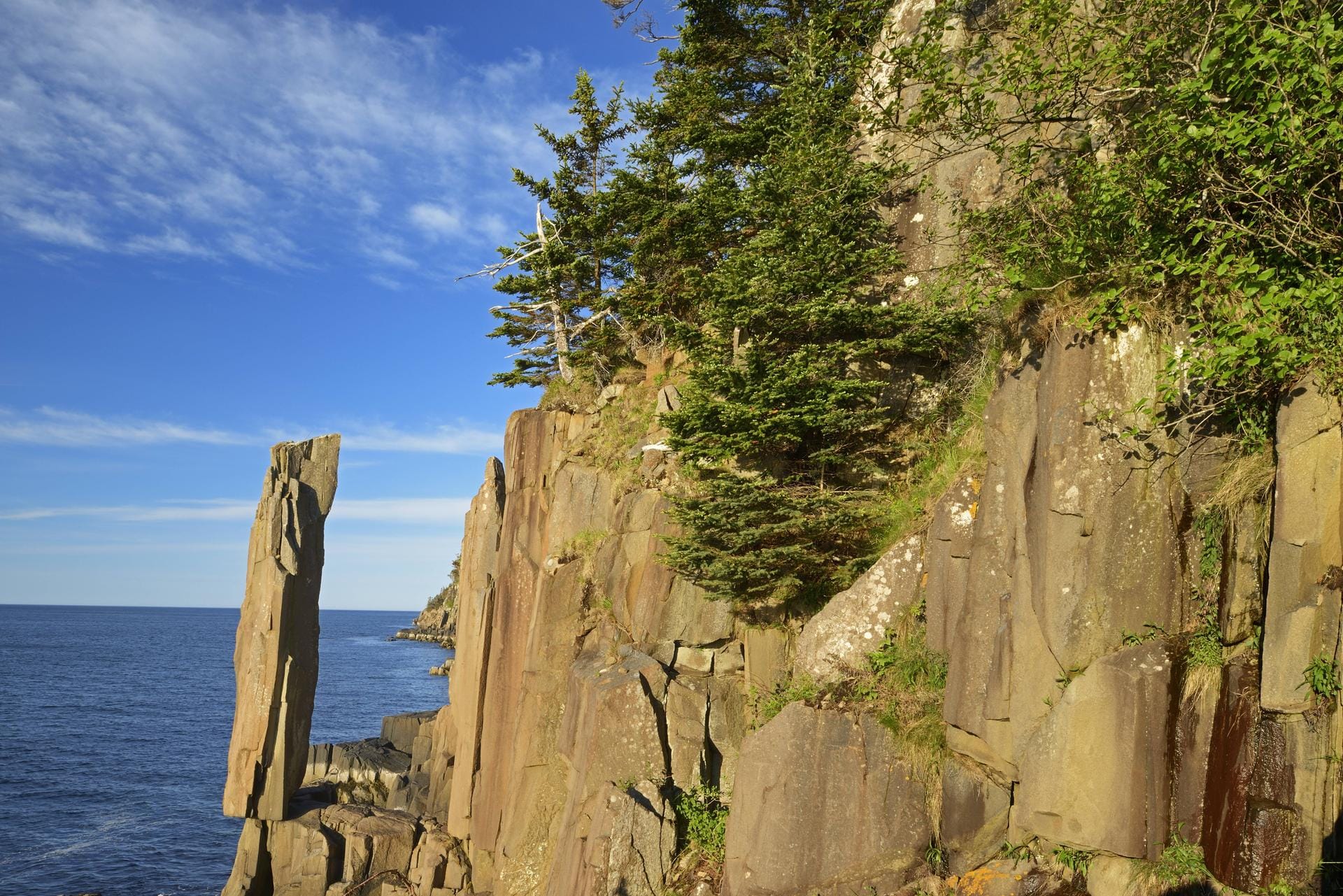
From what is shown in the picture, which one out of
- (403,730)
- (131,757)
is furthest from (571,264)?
(131,757)

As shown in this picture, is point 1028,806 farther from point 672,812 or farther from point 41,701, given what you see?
point 41,701

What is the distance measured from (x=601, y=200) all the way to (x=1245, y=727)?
18912 millimetres

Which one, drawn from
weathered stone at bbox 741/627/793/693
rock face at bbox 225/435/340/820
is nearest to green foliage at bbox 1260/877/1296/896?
weathered stone at bbox 741/627/793/693

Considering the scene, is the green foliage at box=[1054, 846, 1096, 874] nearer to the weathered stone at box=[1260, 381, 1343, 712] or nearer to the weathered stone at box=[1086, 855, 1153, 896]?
the weathered stone at box=[1086, 855, 1153, 896]

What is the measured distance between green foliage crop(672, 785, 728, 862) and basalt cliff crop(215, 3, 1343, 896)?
4 centimetres

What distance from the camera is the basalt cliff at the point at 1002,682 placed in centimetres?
777

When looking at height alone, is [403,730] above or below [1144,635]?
below

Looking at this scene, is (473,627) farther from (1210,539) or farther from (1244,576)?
(1244,576)

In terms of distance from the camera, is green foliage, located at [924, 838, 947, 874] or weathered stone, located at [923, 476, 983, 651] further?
weathered stone, located at [923, 476, 983, 651]

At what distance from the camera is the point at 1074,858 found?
29.7 ft

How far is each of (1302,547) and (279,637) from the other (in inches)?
1051

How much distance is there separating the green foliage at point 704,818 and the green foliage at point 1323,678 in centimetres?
851

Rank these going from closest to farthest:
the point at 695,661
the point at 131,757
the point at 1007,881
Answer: the point at 1007,881 < the point at 695,661 < the point at 131,757

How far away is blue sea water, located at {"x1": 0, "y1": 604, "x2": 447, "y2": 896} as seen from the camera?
104 feet
